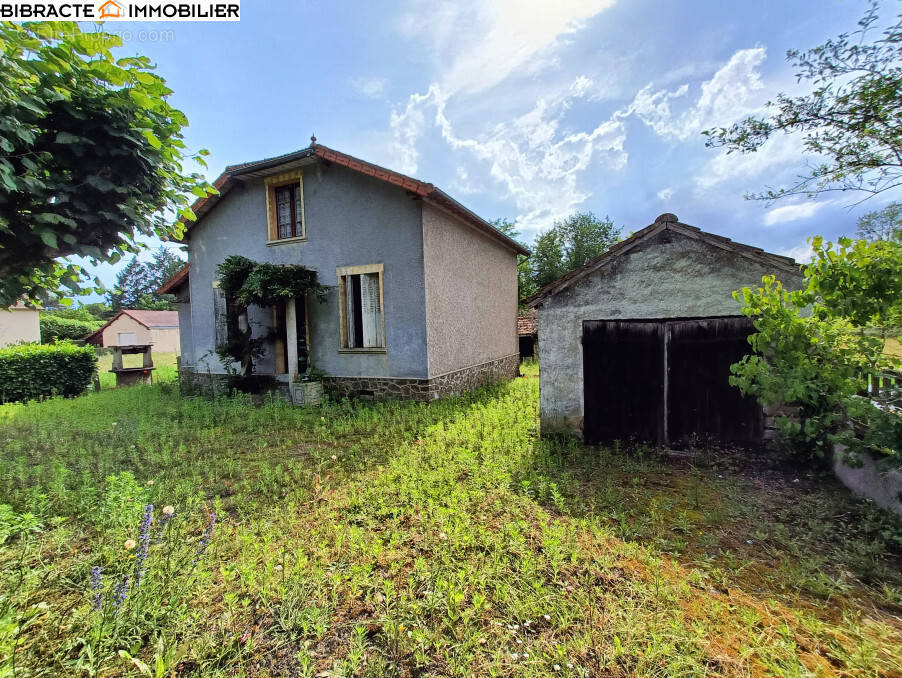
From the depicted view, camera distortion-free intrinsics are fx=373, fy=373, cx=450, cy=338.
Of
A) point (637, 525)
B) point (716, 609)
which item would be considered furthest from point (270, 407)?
point (716, 609)

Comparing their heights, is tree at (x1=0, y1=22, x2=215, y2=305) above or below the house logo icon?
below

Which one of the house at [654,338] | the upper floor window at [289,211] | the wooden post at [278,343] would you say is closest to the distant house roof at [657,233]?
the house at [654,338]

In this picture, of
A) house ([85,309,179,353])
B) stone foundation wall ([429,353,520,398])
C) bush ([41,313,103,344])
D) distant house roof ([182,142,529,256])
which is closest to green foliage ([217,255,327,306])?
distant house roof ([182,142,529,256])

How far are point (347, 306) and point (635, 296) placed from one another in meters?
7.12

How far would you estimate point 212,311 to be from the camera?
1204 centimetres

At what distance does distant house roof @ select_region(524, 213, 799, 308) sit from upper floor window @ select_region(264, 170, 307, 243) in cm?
761

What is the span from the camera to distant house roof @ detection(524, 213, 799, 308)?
532 cm

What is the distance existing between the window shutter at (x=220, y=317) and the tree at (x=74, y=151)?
7847mm

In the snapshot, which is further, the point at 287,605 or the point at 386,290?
the point at 386,290

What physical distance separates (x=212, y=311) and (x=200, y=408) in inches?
161

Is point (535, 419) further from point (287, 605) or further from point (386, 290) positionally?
point (287, 605)

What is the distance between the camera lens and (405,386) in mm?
9367

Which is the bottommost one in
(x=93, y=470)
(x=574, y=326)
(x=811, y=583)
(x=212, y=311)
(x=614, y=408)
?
(x=811, y=583)

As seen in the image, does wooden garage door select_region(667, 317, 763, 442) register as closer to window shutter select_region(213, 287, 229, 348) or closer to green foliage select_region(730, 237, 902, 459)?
green foliage select_region(730, 237, 902, 459)
